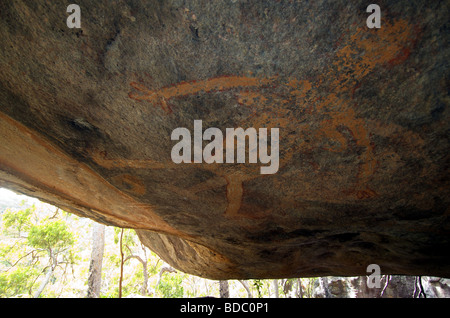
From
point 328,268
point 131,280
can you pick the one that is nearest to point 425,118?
point 328,268

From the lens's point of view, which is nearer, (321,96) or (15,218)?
(321,96)

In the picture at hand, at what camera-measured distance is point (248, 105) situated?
1606 mm

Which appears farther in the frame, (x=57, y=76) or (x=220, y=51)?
(x=57, y=76)

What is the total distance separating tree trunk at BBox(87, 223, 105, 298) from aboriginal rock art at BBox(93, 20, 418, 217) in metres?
8.60

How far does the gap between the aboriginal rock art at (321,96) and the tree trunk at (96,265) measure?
8602 millimetres

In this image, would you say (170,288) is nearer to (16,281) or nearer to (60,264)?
(60,264)

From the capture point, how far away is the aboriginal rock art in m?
1.29

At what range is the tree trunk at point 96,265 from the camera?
8.00 meters

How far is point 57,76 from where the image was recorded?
5.14 ft

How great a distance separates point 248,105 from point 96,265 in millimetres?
9055

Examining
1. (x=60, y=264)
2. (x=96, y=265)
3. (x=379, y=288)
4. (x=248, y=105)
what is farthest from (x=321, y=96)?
(x=60, y=264)

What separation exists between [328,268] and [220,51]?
4040mm
